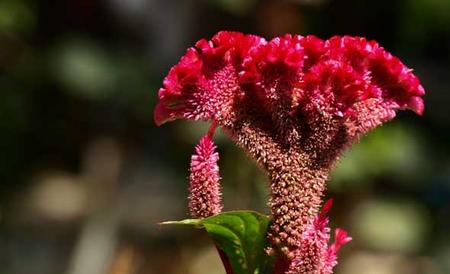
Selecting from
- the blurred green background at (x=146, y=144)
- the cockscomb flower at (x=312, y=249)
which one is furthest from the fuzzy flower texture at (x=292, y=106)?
the blurred green background at (x=146, y=144)

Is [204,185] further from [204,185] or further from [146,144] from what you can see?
[146,144]

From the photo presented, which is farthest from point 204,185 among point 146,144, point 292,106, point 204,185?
point 146,144

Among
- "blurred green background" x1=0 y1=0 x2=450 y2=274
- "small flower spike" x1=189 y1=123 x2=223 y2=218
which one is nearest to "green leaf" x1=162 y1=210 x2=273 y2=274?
"small flower spike" x1=189 y1=123 x2=223 y2=218

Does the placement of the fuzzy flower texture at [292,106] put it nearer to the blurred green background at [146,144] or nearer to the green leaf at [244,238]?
the green leaf at [244,238]

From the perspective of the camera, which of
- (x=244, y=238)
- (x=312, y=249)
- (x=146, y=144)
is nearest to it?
(x=312, y=249)

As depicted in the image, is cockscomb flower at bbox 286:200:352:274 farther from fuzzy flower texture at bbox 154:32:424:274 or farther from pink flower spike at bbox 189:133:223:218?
Result: pink flower spike at bbox 189:133:223:218

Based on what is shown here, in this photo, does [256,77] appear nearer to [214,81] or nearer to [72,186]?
[214,81]
